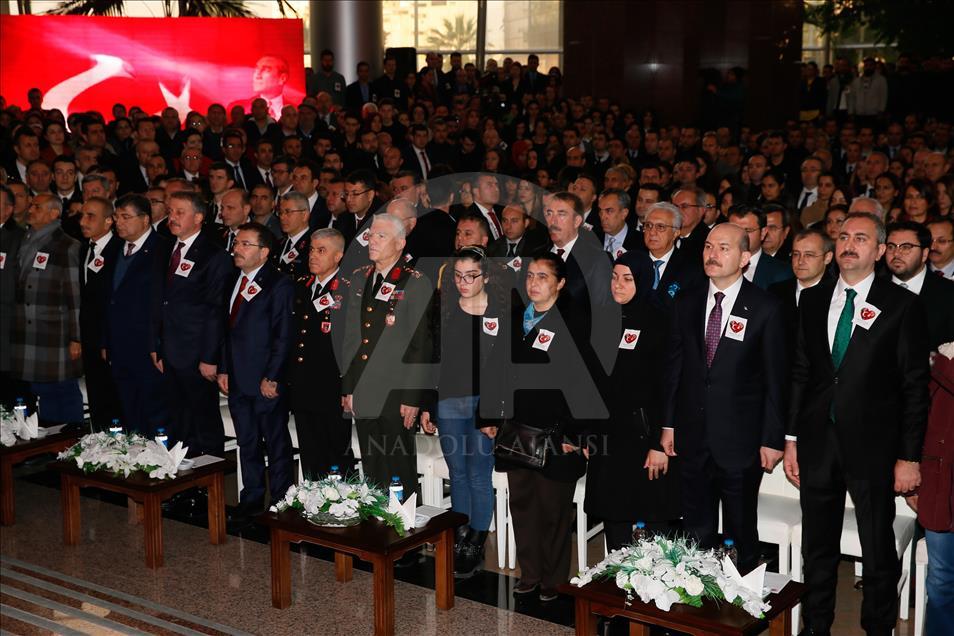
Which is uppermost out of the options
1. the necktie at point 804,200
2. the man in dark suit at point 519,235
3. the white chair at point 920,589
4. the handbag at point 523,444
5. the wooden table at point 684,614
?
the necktie at point 804,200

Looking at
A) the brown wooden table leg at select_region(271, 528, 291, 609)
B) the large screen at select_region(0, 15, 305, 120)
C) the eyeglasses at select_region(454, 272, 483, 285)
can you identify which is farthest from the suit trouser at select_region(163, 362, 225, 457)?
the large screen at select_region(0, 15, 305, 120)

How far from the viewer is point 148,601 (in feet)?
14.9

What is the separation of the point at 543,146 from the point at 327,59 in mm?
3712

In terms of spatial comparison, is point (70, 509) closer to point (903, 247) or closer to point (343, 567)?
point (343, 567)

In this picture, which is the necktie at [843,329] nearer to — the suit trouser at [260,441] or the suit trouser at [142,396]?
the suit trouser at [260,441]

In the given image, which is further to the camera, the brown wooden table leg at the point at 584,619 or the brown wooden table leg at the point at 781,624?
the brown wooden table leg at the point at 584,619

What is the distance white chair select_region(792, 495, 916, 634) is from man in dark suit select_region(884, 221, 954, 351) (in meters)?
0.76

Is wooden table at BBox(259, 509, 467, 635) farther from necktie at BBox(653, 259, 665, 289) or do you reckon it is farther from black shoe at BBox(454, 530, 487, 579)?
necktie at BBox(653, 259, 665, 289)

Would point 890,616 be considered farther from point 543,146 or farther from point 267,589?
point 543,146

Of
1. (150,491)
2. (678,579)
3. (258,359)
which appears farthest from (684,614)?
(258,359)

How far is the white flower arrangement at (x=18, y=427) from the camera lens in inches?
219

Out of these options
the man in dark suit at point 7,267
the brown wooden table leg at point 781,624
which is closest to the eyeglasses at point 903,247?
the brown wooden table leg at point 781,624

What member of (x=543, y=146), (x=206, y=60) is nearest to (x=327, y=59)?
(x=206, y=60)

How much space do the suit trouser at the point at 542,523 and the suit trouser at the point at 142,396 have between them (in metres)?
2.55
